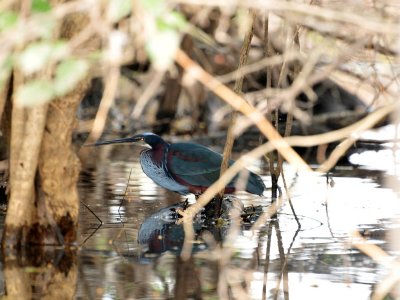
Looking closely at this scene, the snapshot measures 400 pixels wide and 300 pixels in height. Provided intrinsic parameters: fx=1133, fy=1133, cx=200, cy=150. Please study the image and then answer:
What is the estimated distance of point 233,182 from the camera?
367 inches

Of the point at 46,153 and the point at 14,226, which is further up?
the point at 46,153

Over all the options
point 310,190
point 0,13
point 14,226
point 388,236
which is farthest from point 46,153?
point 310,190

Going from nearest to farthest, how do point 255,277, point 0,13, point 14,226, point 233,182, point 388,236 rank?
point 0,13, point 255,277, point 14,226, point 388,236, point 233,182

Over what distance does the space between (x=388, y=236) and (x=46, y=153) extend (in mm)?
2658

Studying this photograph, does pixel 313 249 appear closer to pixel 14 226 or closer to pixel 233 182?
pixel 233 182

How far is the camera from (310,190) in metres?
11.1

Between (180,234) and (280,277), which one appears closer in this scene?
(280,277)

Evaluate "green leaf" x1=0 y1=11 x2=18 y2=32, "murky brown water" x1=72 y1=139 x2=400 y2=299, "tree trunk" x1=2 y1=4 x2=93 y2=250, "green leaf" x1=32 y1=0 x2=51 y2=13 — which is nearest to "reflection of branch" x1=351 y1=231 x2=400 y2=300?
"murky brown water" x1=72 y1=139 x2=400 y2=299

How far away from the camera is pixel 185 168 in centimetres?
938

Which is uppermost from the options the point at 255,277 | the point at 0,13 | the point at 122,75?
the point at 122,75

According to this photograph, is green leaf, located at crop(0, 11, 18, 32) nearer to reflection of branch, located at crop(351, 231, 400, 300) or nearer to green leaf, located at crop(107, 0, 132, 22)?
green leaf, located at crop(107, 0, 132, 22)

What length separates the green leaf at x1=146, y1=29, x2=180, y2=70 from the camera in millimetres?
3877

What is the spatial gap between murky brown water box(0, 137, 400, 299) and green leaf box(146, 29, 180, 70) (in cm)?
255

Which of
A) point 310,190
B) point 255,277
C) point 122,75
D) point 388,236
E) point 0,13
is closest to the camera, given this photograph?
point 0,13
